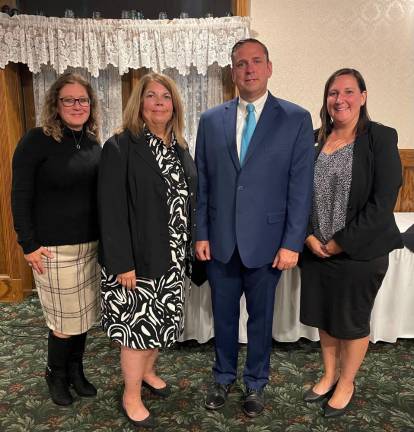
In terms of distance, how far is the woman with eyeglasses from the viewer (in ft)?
5.70

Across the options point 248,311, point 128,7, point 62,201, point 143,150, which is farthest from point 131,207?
point 128,7

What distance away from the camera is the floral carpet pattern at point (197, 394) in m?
1.88

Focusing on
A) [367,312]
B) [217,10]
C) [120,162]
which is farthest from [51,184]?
[217,10]

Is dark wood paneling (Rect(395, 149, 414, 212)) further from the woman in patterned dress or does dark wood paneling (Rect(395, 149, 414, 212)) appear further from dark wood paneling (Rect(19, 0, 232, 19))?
the woman in patterned dress

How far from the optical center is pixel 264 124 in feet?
5.76

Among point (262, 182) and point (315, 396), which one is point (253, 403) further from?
point (262, 182)

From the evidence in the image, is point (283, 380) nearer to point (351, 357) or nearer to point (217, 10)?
point (351, 357)

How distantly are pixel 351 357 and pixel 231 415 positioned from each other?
0.62 m

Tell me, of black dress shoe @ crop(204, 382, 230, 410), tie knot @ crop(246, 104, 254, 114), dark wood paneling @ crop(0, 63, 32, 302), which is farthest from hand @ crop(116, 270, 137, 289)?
dark wood paneling @ crop(0, 63, 32, 302)

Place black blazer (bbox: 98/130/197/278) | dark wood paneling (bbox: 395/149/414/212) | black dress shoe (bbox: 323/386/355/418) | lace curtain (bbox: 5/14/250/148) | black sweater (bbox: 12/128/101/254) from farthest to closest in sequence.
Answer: dark wood paneling (bbox: 395/149/414/212) < lace curtain (bbox: 5/14/250/148) < black dress shoe (bbox: 323/386/355/418) < black sweater (bbox: 12/128/101/254) < black blazer (bbox: 98/130/197/278)

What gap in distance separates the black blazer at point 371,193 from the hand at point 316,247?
0.09 m

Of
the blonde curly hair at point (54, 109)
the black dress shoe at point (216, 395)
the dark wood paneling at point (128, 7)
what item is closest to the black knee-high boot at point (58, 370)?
the black dress shoe at point (216, 395)

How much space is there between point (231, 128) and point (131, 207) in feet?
1.81

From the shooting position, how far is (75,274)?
1.86 m
